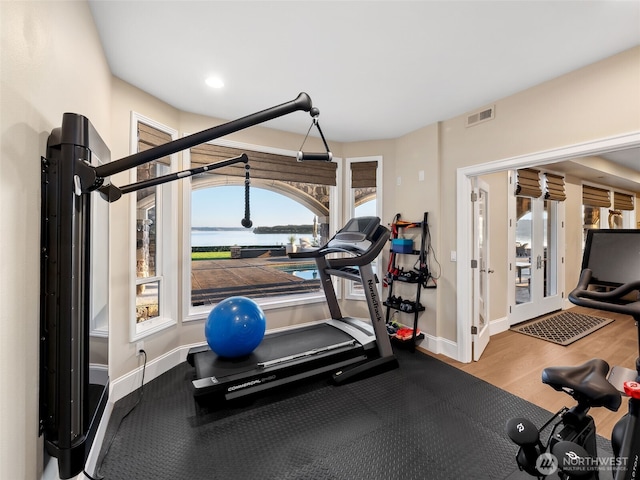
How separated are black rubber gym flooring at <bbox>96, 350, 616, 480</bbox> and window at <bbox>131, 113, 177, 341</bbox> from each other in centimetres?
69

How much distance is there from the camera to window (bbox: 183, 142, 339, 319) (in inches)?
133

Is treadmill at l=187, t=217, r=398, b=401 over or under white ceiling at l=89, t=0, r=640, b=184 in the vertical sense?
under

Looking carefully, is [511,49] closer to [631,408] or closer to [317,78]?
[317,78]

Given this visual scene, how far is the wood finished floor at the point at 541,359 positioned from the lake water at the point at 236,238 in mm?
2540

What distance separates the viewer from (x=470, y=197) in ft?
10.7

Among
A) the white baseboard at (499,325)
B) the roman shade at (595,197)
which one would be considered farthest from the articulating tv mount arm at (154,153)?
the roman shade at (595,197)

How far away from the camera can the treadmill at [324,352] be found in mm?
2391

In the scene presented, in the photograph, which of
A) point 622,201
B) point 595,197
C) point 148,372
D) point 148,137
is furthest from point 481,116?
point 622,201

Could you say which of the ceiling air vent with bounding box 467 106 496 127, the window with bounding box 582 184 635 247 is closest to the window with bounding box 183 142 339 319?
the ceiling air vent with bounding box 467 106 496 127

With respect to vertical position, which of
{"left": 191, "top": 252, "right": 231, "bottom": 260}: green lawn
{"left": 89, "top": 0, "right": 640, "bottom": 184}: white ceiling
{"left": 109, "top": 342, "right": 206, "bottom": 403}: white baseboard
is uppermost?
{"left": 89, "top": 0, "right": 640, "bottom": 184}: white ceiling

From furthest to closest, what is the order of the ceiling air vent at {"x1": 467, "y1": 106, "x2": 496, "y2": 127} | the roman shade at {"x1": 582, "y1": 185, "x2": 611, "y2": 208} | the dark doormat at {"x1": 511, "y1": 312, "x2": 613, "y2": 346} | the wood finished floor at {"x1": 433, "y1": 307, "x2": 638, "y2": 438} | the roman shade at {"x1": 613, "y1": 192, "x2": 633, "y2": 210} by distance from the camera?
the roman shade at {"x1": 613, "y1": 192, "x2": 633, "y2": 210}, the roman shade at {"x1": 582, "y1": 185, "x2": 611, "y2": 208}, the dark doormat at {"x1": 511, "y1": 312, "x2": 613, "y2": 346}, the ceiling air vent at {"x1": 467, "y1": 106, "x2": 496, "y2": 127}, the wood finished floor at {"x1": 433, "y1": 307, "x2": 638, "y2": 438}

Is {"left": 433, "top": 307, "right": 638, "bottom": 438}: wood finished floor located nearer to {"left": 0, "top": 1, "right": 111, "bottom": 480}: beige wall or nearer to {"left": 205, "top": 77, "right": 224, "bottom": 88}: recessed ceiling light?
{"left": 0, "top": 1, "right": 111, "bottom": 480}: beige wall

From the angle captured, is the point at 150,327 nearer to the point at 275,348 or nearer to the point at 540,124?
the point at 275,348

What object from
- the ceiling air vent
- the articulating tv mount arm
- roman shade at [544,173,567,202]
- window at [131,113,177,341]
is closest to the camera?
the articulating tv mount arm
